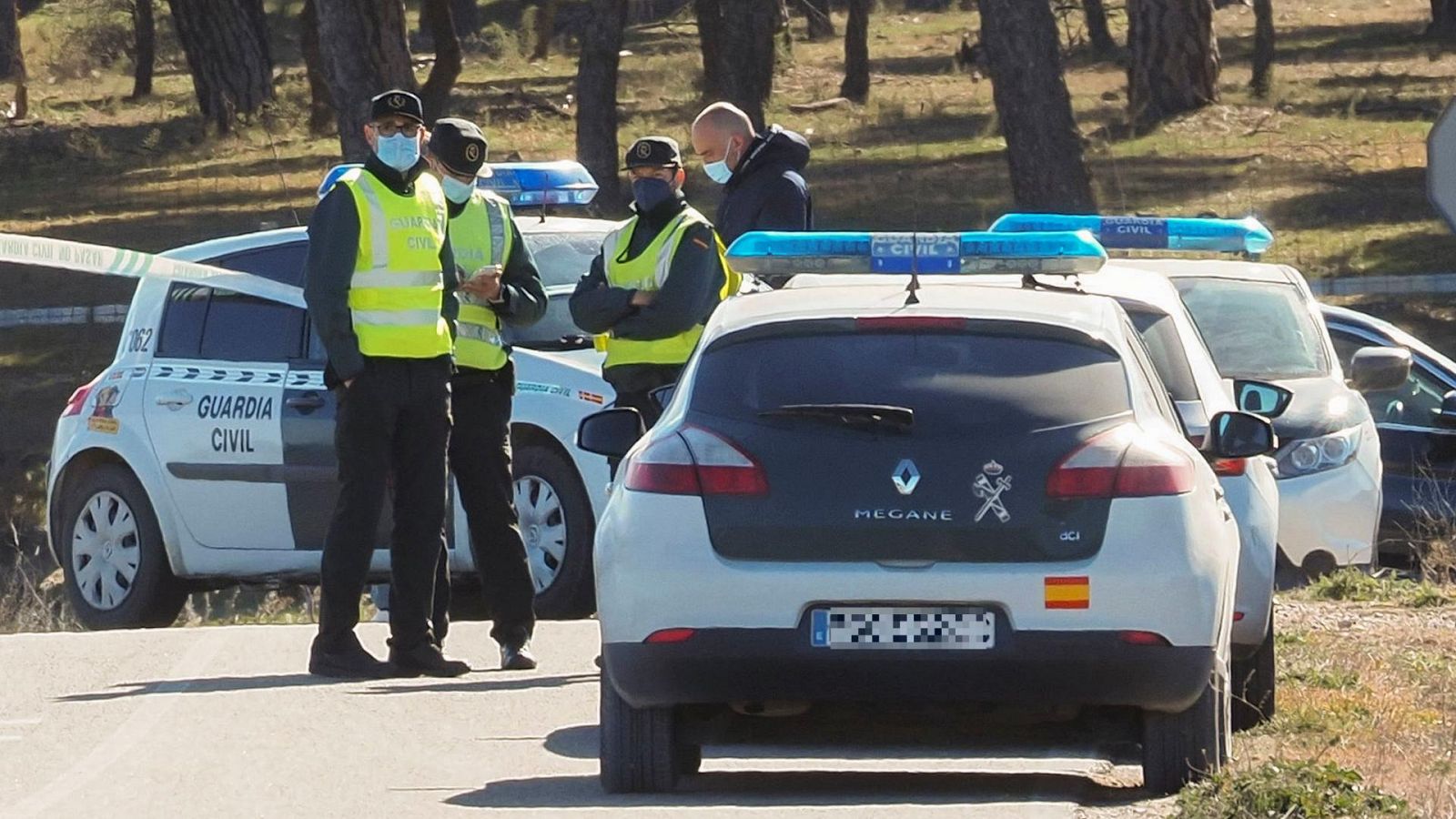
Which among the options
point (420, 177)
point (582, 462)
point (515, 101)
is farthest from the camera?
point (515, 101)

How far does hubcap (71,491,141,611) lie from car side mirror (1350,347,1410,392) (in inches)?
218

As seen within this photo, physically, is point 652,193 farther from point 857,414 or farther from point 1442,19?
point 1442,19

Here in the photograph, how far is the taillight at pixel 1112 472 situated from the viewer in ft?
22.8

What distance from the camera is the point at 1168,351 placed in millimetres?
8883

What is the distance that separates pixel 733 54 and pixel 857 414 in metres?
23.5

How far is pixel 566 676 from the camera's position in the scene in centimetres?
1002

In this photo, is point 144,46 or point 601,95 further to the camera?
point 144,46

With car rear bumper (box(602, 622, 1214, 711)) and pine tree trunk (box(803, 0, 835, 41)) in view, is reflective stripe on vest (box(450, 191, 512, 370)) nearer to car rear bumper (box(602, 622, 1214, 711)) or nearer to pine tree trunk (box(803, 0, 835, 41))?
car rear bumper (box(602, 622, 1214, 711))

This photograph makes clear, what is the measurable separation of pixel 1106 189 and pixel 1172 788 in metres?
22.3

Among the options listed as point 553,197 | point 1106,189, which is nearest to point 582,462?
point 553,197

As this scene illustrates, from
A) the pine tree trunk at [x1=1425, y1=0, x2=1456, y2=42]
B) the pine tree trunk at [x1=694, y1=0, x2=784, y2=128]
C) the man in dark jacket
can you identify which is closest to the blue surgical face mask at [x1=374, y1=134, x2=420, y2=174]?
the man in dark jacket

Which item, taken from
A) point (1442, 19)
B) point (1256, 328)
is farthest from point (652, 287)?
point (1442, 19)

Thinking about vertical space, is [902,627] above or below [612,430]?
below

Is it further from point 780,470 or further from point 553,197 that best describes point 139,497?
point 780,470
